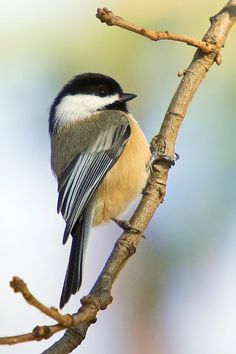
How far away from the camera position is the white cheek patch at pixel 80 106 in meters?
2.57

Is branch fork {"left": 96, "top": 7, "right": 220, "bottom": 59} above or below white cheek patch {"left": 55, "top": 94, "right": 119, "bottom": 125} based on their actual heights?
below

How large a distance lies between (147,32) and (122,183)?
73cm

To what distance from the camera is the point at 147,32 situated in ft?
5.58

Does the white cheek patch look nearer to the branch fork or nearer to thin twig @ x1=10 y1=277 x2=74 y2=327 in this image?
the branch fork

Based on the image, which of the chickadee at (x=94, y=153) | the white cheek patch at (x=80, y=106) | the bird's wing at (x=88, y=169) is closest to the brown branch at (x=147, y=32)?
the chickadee at (x=94, y=153)

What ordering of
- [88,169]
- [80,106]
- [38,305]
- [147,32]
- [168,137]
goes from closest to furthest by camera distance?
1. [38,305]
2. [147,32]
3. [168,137]
4. [88,169]
5. [80,106]

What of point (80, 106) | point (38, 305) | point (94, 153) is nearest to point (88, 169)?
point (94, 153)

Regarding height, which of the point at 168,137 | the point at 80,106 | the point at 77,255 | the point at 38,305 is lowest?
the point at 38,305

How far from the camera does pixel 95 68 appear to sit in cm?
291

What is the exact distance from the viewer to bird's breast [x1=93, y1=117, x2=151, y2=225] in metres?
2.31

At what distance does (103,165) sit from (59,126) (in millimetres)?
311

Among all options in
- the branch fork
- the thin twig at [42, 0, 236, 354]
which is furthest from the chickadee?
the branch fork

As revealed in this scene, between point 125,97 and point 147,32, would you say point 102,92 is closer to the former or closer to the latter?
point 125,97

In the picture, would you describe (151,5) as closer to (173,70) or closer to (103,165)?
(173,70)
